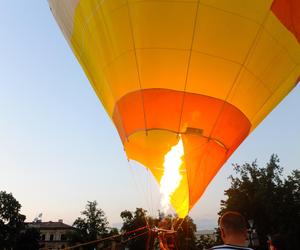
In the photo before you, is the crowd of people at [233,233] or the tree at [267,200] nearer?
the crowd of people at [233,233]

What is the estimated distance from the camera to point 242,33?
16.8ft

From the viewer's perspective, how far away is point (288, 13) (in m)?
5.18

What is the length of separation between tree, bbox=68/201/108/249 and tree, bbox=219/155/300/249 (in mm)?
22609

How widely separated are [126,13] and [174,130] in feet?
5.97

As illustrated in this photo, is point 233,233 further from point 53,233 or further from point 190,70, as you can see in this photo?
point 53,233

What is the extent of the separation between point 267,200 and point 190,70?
34916mm

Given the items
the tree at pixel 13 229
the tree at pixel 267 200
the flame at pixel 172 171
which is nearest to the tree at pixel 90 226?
the tree at pixel 13 229

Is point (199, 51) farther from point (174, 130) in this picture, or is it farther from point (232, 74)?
point (174, 130)

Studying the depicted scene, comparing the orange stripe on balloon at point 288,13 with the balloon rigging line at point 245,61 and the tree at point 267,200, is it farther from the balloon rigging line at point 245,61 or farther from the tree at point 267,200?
the tree at point 267,200

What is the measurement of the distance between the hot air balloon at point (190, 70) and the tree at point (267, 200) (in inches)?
1285

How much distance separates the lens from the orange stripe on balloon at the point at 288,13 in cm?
507

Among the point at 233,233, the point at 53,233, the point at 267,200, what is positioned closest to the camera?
the point at 233,233

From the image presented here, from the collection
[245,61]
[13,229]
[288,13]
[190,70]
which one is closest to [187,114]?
[190,70]

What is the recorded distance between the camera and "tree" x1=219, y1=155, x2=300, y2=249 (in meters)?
36.2
